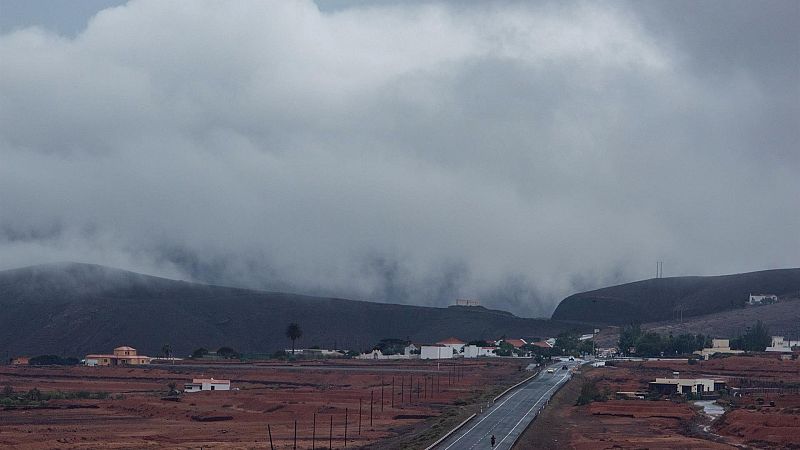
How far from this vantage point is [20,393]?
136250 mm

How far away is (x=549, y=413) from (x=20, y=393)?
63970mm

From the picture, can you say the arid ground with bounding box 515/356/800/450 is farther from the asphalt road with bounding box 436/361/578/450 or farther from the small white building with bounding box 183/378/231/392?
the small white building with bounding box 183/378/231/392

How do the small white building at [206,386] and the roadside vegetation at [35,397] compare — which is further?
the small white building at [206,386]

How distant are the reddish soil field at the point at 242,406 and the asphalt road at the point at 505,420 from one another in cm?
418

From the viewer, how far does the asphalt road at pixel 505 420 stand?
78588 mm

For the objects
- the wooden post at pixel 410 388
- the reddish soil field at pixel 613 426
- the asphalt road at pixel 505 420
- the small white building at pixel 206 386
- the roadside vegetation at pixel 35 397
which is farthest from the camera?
the small white building at pixel 206 386

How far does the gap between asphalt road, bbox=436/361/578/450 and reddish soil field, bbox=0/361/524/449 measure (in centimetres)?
418

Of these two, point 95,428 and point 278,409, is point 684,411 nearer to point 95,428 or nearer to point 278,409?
point 278,409

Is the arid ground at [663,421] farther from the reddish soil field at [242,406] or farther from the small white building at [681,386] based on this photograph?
the reddish soil field at [242,406]

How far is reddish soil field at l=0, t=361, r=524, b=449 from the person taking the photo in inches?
3428

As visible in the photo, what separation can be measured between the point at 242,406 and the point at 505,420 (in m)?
33.8

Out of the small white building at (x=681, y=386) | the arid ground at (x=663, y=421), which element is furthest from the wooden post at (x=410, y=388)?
the small white building at (x=681, y=386)

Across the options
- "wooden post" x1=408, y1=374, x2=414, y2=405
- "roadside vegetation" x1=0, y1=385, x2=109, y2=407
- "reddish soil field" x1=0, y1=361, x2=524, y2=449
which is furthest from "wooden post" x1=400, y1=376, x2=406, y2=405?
"roadside vegetation" x1=0, y1=385, x2=109, y2=407

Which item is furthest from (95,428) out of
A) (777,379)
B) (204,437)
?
(777,379)
